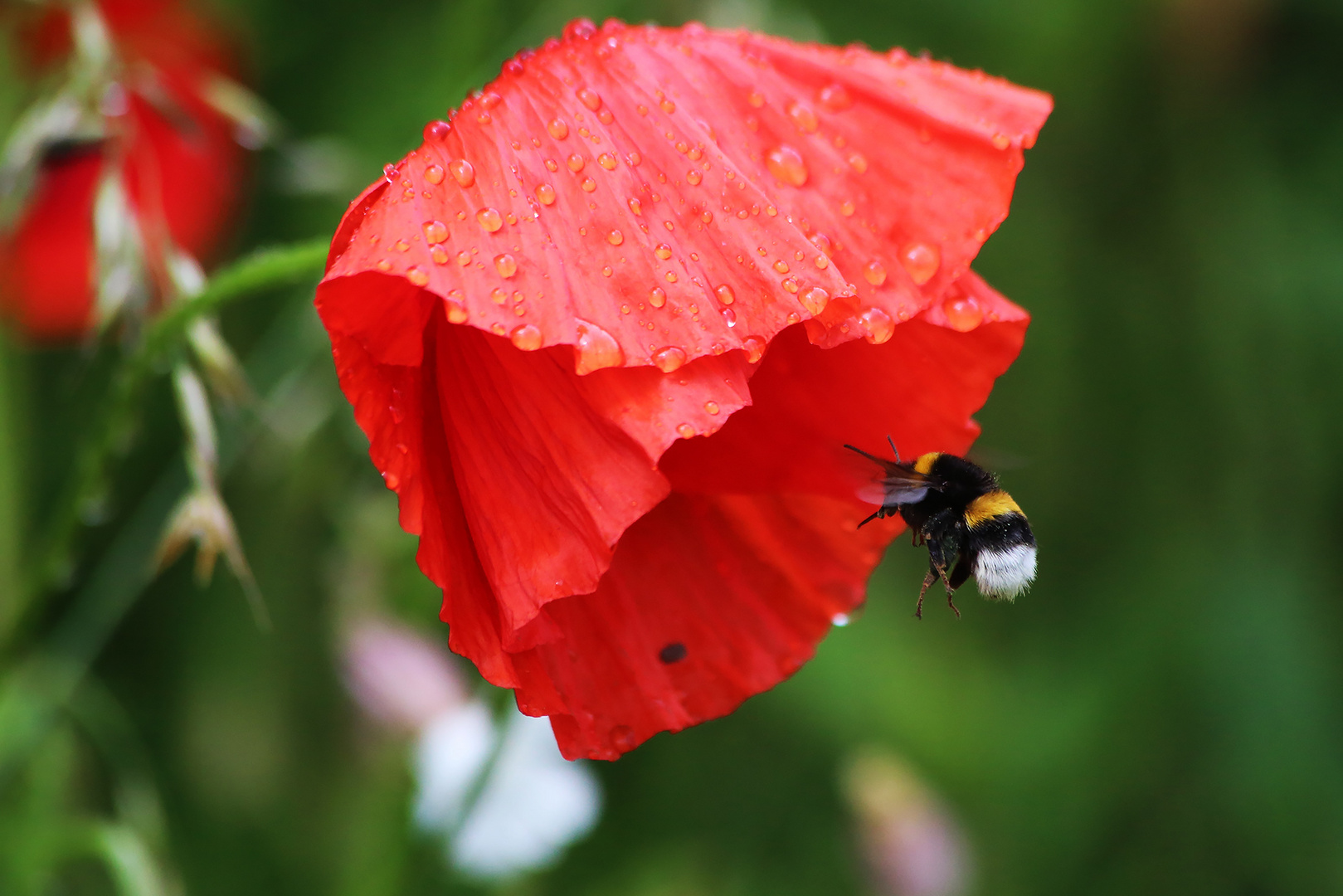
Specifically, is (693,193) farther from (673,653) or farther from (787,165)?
(673,653)

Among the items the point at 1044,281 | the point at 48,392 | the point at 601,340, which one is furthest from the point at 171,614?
the point at 1044,281

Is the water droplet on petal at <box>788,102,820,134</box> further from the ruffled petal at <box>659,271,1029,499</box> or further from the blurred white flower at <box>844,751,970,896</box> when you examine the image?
the blurred white flower at <box>844,751,970,896</box>

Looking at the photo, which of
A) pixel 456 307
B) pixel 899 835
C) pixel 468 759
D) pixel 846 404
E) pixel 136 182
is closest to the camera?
pixel 456 307

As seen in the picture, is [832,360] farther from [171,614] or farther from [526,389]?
[171,614]

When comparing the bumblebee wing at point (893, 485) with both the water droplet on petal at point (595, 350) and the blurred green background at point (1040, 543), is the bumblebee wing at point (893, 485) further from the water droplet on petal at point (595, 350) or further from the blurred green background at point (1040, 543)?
the blurred green background at point (1040, 543)

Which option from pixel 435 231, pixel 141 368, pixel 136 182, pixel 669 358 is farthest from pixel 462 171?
pixel 136 182

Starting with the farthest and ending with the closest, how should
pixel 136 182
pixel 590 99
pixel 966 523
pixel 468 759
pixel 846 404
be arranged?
pixel 136 182
pixel 468 759
pixel 966 523
pixel 846 404
pixel 590 99

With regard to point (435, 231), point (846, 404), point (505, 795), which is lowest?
point (505, 795)
